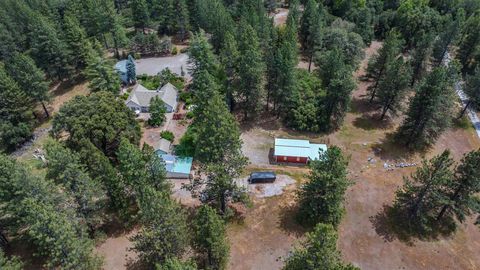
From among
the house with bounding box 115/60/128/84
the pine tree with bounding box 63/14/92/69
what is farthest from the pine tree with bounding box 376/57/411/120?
the pine tree with bounding box 63/14/92/69

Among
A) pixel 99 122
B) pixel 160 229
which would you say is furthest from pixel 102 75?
pixel 160 229

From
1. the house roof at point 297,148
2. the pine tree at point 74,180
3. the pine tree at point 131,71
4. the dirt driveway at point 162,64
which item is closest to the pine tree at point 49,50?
the pine tree at point 131,71

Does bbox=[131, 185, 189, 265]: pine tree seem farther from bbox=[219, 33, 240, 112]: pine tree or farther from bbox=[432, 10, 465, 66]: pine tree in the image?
bbox=[432, 10, 465, 66]: pine tree

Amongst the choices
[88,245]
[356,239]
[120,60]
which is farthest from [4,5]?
[356,239]

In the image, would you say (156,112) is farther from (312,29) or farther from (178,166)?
(312,29)

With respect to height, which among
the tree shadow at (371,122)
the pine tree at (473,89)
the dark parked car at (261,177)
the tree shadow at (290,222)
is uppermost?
the pine tree at (473,89)

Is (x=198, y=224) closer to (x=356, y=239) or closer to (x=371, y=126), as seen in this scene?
(x=356, y=239)

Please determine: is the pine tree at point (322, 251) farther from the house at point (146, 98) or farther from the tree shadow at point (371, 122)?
the house at point (146, 98)
